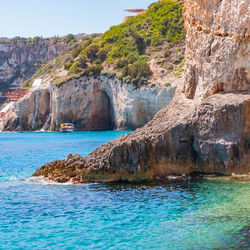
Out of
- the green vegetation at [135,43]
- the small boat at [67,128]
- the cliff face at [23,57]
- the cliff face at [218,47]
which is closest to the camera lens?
the cliff face at [218,47]

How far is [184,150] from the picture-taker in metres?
15.9

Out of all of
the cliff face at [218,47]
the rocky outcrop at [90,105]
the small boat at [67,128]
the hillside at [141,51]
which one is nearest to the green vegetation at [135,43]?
the hillside at [141,51]

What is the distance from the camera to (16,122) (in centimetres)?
7075

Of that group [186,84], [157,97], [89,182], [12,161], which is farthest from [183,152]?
[157,97]

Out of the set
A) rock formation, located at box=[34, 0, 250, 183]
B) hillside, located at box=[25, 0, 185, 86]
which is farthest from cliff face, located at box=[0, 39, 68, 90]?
rock formation, located at box=[34, 0, 250, 183]

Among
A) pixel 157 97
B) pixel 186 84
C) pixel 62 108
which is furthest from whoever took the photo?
pixel 62 108

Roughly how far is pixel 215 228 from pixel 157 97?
4239 centimetres

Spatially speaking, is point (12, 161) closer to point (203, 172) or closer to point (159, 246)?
point (203, 172)

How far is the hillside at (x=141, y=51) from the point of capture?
54875mm

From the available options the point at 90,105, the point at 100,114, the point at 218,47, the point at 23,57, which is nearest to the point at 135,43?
the point at 90,105

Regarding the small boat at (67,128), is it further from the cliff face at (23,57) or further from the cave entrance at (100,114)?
the cliff face at (23,57)

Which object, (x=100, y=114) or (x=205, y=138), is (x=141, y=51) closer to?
A: (x=100, y=114)

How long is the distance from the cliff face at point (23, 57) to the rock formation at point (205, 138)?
107 metres

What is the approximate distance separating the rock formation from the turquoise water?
987mm
